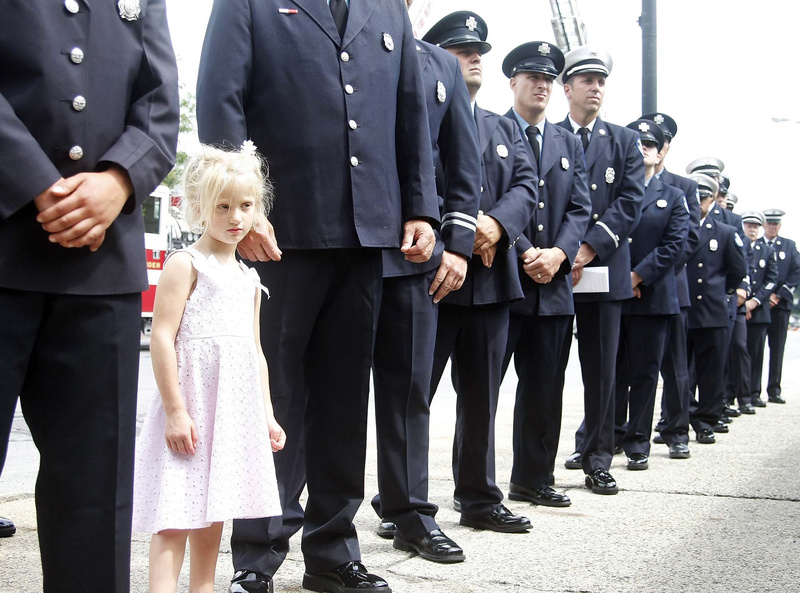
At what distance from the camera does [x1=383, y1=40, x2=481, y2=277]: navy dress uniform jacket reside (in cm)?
405

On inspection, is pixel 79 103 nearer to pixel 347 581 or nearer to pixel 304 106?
pixel 304 106

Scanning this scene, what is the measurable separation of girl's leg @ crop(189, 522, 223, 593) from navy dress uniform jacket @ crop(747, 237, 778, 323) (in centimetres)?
1040

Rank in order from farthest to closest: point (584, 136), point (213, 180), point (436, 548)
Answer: point (584, 136)
point (436, 548)
point (213, 180)

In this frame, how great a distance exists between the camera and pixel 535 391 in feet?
17.1

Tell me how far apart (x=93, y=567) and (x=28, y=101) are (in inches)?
40.6

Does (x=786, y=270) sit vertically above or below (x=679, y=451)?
above

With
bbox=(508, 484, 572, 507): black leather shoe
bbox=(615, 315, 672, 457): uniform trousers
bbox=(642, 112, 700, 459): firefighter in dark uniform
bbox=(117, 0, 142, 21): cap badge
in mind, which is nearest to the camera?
bbox=(117, 0, 142, 21): cap badge

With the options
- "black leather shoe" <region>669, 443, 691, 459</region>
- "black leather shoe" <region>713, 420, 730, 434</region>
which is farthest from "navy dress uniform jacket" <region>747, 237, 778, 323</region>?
"black leather shoe" <region>669, 443, 691, 459</region>

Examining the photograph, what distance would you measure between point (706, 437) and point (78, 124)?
22.5 feet

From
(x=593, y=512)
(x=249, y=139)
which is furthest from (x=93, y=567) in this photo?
(x=593, y=512)

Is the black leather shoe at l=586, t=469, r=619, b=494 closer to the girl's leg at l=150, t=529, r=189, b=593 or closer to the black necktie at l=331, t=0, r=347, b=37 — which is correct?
the black necktie at l=331, t=0, r=347, b=37

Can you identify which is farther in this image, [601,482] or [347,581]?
[601,482]

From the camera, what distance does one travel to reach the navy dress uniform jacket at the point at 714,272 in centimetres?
880

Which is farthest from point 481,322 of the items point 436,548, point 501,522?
point 436,548
